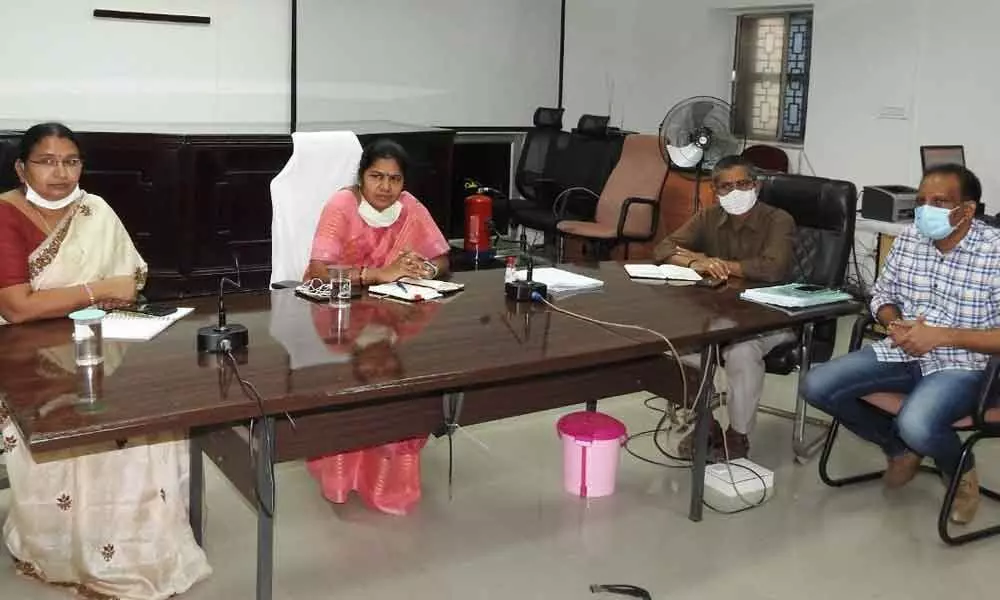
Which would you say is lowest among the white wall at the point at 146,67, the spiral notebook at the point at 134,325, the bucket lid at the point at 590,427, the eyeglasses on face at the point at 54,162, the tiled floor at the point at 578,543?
the tiled floor at the point at 578,543

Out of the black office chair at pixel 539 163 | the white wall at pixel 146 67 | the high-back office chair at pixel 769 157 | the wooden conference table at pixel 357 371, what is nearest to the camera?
the wooden conference table at pixel 357 371

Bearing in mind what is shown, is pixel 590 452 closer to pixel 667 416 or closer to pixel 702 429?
pixel 702 429

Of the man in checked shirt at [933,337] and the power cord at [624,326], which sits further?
the man in checked shirt at [933,337]

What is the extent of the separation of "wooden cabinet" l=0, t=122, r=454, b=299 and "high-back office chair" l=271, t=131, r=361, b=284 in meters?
2.07

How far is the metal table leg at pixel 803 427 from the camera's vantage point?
352cm

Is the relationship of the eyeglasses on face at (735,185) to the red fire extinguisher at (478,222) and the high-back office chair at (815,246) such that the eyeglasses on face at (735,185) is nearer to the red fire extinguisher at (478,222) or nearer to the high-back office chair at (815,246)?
the high-back office chair at (815,246)

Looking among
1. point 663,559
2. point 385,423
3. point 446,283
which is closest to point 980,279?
point 663,559

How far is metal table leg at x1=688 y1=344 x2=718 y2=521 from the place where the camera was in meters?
2.98

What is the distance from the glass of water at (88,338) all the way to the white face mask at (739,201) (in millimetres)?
2243

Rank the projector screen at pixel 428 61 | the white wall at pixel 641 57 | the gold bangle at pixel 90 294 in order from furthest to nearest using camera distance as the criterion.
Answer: the white wall at pixel 641 57 < the projector screen at pixel 428 61 < the gold bangle at pixel 90 294

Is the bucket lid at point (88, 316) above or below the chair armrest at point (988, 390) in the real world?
above

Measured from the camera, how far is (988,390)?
113 inches

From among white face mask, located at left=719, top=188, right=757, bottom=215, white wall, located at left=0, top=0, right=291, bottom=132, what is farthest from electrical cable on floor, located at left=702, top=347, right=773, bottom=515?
white wall, located at left=0, top=0, right=291, bottom=132

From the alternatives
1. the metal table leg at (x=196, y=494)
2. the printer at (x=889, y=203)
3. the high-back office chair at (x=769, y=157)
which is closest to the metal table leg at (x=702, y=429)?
the metal table leg at (x=196, y=494)
